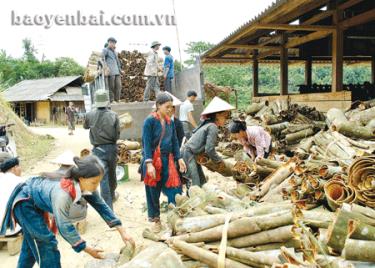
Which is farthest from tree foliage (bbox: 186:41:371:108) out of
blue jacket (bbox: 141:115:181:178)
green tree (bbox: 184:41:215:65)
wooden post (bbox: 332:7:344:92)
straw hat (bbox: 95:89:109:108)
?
blue jacket (bbox: 141:115:181:178)

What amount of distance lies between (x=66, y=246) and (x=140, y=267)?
2640mm

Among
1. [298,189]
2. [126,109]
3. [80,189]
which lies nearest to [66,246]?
[80,189]

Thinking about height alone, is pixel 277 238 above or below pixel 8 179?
below

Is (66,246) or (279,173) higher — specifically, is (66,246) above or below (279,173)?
below

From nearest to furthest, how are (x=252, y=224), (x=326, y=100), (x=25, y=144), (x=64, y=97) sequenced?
(x=252, y=224) < (x=326, y=100) < (x=25, y=144) < (x=64, y=97)

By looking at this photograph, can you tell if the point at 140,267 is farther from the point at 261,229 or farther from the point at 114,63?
the point at 114,63

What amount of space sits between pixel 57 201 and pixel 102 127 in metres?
2.88

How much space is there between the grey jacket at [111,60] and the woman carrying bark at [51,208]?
23.5ft

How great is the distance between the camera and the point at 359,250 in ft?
6.81

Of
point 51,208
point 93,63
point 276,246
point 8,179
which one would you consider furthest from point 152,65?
point 276,246

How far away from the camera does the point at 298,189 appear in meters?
3.65

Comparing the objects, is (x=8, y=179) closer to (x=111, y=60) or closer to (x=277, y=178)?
(x=277, y=178)

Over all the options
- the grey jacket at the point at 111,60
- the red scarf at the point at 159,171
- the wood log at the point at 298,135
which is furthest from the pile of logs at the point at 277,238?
the grey jacket at the point at 111,60

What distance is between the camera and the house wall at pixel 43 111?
3384 cm
